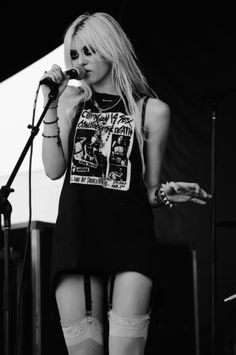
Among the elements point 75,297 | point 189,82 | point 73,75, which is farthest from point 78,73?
point 189,82

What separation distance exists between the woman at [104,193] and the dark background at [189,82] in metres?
1.35

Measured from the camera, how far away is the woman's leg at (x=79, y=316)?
196cm

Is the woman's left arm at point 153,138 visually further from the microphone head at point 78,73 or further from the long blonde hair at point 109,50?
the microphone head at point 78,73

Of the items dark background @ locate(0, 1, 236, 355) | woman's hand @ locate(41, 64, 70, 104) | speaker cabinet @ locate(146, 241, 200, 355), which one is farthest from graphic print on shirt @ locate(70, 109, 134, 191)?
speaker cabinet @ locate(146, 241, 200, 355)

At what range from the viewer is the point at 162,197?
2.07 meters

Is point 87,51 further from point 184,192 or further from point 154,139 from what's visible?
point 184,192

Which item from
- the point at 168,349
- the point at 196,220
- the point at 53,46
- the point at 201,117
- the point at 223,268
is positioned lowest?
the point at 168,349

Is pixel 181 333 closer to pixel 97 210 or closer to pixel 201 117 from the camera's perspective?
pixel 201 117

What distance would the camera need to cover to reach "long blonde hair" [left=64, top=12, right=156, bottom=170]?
2189 millimetres

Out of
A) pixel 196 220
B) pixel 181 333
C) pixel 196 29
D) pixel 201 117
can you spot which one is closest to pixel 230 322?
pixel 181 333

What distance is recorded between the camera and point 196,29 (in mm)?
3932

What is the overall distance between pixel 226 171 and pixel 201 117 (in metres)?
0.38

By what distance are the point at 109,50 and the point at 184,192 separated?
572 mm

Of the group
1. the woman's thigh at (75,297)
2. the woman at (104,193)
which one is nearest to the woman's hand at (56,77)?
the woman at (104,193)
